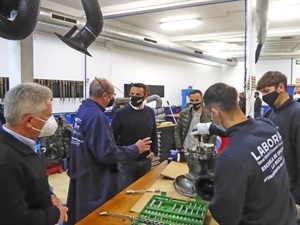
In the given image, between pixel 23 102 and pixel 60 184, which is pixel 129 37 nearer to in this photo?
pixel 60 184

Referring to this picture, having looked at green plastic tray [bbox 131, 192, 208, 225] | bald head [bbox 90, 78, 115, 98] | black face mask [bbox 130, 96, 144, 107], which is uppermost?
bald head [bbox 90, 78, 115, 98]

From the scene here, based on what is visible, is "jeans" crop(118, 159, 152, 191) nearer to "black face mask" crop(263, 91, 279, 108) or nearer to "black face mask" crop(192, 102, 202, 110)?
"black face mask" crop(192, 102, 202, 110)

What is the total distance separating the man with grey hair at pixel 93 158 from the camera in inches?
74.1

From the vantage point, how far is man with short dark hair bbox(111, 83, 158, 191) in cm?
255

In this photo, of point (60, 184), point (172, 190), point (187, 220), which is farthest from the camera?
point (60, 184)

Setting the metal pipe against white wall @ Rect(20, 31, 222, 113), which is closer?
the metal pipe

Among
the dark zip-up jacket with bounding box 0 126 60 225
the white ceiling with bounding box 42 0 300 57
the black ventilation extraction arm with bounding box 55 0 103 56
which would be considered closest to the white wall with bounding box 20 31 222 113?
the white ceiling with bounding box 42 0 300 57

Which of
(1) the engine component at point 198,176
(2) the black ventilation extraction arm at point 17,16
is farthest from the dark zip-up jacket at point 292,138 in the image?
(2) the black ventilation extraction arm at point 17,16

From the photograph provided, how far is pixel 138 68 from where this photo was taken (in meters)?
7.34

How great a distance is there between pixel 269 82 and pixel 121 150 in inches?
49.7

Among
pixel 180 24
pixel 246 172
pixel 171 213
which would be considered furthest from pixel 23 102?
pixel 180 24

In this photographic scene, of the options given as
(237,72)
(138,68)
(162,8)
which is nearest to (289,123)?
(162,8)

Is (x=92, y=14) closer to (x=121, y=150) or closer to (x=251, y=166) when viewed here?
(x=121, y=150)

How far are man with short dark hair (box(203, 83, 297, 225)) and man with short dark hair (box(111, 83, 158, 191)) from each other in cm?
146
